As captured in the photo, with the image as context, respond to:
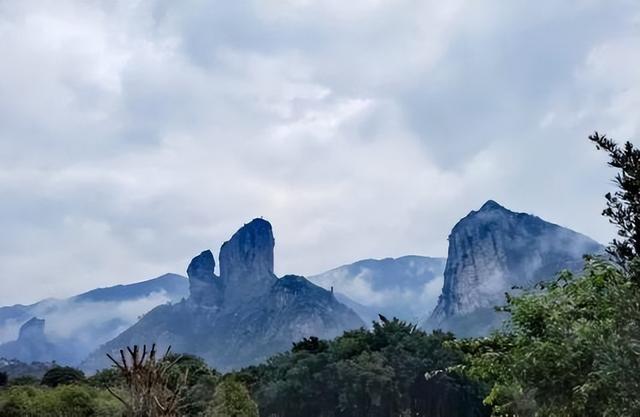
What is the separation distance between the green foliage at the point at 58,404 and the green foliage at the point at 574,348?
3862 cm

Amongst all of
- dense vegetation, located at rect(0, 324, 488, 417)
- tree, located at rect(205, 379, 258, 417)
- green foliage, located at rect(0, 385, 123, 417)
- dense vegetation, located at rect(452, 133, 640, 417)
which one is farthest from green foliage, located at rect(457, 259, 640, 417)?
dense vegetation, located at rect(0, 324, 488, 417)

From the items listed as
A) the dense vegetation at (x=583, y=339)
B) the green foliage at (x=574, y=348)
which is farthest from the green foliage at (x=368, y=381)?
the green foliage at (x=574, y=348)

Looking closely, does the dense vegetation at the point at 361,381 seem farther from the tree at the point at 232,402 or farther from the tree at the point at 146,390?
the tree at the point at 146,390

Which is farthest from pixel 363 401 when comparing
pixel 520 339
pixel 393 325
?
pixel 520 339

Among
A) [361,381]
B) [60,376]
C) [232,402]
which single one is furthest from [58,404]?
[60,376]

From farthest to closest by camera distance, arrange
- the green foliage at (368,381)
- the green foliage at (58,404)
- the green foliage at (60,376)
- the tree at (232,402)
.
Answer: the green foliage at (60,376)
the green foliage at (368,381)
the green foliage at (58,404)
the tree at (232,402)

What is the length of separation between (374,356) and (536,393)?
171ft

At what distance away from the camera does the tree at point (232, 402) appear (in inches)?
1854

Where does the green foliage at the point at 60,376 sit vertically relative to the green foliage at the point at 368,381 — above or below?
above

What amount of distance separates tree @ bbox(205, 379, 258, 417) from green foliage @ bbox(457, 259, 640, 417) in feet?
107

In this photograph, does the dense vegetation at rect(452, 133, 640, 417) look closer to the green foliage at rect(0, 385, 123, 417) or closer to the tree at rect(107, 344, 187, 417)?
the tree at rect(107, 344, 187, 417)

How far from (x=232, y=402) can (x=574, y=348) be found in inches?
1543

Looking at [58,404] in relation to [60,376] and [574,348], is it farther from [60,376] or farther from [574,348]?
[574,348]

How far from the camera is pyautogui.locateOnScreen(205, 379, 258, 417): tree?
4709 centimetres
